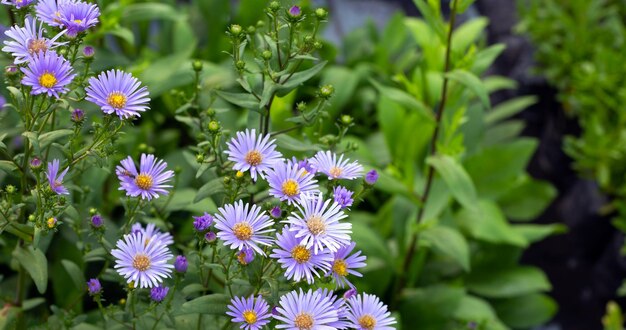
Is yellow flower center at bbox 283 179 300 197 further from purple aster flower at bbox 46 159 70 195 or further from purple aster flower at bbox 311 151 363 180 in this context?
purple aster flower at bbox 46 159 70 195

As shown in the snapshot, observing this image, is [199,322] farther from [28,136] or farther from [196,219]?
[28,136]

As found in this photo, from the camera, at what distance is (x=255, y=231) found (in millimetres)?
916

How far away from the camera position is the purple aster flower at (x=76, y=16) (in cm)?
96

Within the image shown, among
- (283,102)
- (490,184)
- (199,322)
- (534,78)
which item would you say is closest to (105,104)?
(199,322)

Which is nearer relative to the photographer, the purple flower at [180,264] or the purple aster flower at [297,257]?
the purple aster flower at [297,257]

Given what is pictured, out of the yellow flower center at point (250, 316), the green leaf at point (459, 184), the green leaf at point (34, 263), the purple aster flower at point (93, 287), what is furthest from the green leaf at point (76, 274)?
the green leaf at point (459, 184)

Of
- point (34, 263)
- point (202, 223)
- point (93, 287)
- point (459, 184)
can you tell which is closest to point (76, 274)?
point (34, 263)

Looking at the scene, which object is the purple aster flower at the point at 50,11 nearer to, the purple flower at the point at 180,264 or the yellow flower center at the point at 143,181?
the yellow flower center at the point at 143,181

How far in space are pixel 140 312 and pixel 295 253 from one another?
0.31 metres

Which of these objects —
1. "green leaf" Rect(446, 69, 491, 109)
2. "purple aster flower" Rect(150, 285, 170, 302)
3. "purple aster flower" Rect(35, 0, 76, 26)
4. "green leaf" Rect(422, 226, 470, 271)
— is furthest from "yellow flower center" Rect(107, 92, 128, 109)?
"green leaf" Rect(422, 226, 470, 271)

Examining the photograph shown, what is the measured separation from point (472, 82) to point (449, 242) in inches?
15.5

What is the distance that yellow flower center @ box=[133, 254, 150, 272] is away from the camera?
3.10ft

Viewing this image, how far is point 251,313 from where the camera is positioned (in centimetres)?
91

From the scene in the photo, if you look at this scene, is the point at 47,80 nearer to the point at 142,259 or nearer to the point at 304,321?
the point at 142,259
